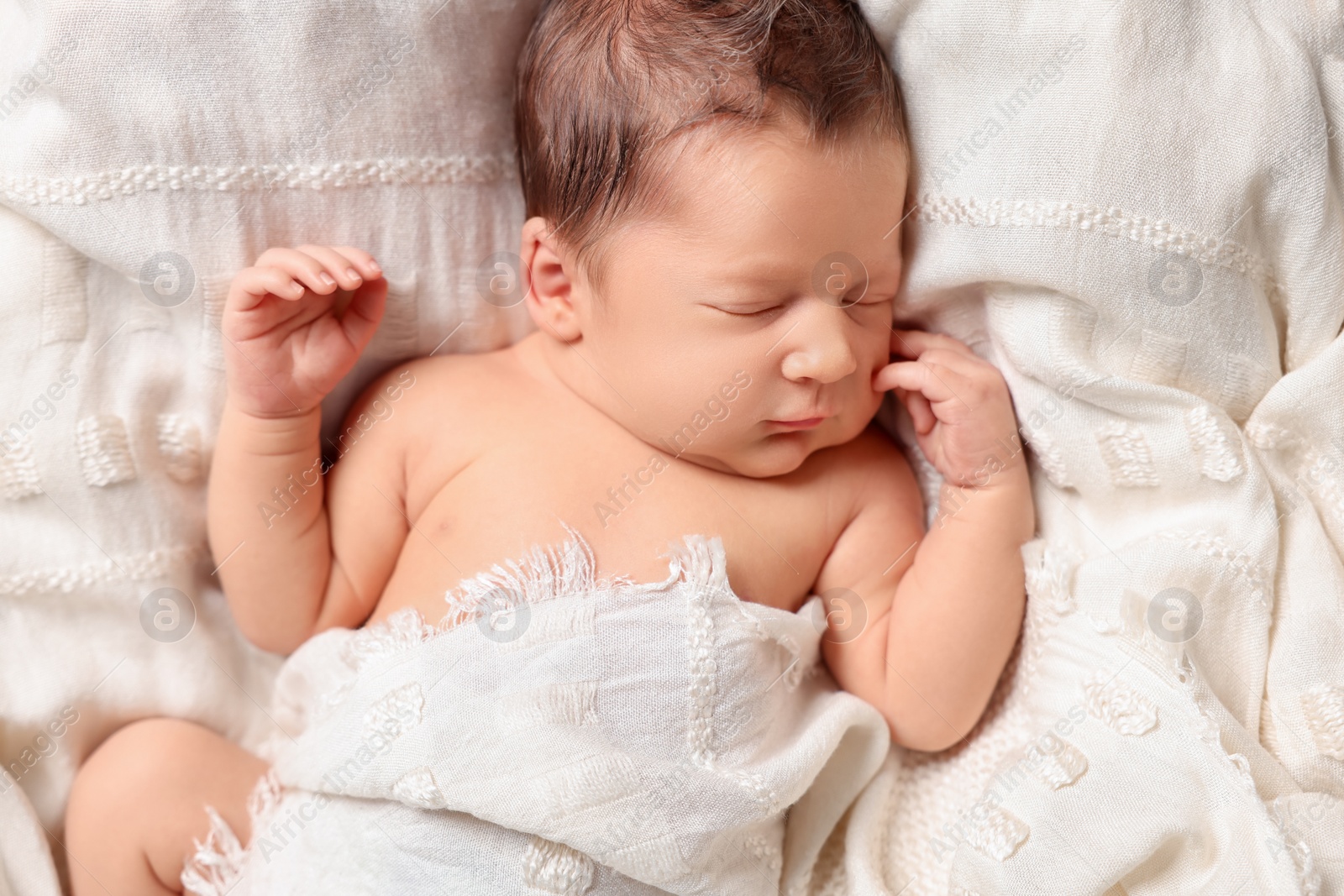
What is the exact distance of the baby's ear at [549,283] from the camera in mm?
1518

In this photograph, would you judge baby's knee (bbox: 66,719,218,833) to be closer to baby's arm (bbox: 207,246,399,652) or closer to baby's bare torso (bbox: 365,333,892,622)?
baby's arm (bbox: 207,246,399,652)

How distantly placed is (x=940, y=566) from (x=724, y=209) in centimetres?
57

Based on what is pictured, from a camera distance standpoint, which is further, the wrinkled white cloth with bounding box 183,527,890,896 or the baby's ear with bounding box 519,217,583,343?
the baby's ear with bounding box 519,217,583,343

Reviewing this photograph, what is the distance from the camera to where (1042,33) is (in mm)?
1413

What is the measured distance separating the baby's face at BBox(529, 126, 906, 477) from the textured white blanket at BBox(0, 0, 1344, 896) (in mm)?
132

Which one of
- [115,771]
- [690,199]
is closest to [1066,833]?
[690,199]

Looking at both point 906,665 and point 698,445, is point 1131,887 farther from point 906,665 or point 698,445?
point 698,445

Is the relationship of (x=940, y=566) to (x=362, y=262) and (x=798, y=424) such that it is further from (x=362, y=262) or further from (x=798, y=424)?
(x=362, y=262)

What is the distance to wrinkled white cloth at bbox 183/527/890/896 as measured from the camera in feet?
4.41

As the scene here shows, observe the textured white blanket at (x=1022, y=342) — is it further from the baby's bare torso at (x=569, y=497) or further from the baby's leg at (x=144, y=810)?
the baby's bare torso at (x=569, y=497)

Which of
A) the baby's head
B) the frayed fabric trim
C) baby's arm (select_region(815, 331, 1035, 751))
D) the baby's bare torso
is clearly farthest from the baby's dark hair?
the frayed fabric trim

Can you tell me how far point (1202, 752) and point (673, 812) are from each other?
652 millimetres

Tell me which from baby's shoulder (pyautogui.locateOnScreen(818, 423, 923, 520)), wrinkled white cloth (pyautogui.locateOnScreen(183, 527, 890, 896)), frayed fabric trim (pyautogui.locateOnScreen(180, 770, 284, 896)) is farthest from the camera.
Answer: baby's shoulder (pyautogui.locateOnScreen(818, 423, 923, 520))

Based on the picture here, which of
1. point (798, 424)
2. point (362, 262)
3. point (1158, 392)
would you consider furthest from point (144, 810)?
point (1158, 392)
